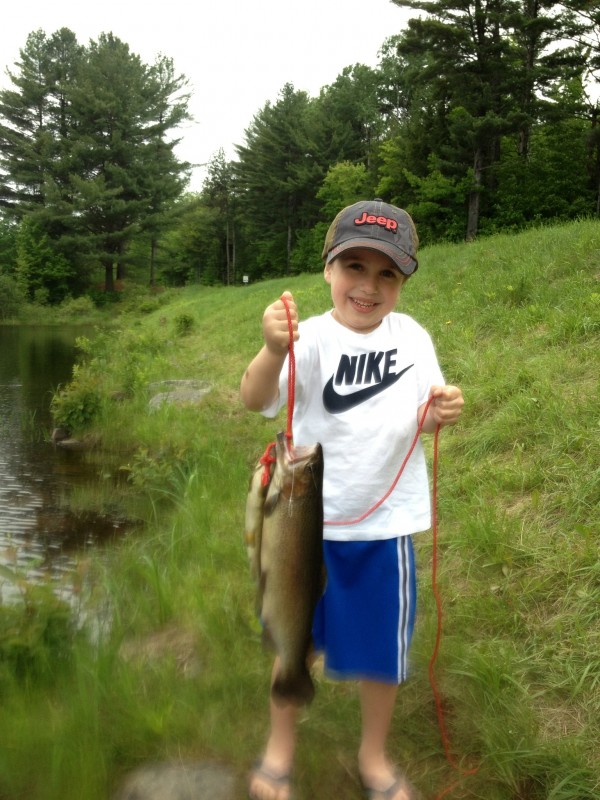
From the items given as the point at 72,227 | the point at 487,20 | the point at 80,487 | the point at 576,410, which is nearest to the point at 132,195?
the point at 72,227

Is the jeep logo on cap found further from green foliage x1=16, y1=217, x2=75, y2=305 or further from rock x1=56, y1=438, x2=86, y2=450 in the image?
green foliage x1=16, y1=217, x2=75, y2=305

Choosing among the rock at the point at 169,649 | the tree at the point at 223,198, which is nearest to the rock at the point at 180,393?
the rock at the point at 169,649

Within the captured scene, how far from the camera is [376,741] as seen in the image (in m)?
2.21

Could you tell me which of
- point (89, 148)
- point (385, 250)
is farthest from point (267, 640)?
point (89, 148)

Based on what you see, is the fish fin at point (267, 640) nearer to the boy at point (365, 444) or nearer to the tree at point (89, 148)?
the boy at point (365, 444)

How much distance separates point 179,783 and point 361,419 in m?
1.34

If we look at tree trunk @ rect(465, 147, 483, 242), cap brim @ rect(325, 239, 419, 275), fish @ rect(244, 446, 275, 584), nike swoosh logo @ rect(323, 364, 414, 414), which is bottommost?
fish @ rect(244, 446, 275, 584)

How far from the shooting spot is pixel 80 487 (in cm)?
677

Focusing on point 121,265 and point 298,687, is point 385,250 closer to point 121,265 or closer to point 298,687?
point 298,687

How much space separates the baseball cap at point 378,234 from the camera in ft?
6.80

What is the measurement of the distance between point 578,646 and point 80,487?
5.24 meters

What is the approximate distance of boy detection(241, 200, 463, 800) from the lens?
2057 millimetres

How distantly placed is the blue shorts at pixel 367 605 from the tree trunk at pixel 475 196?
23141mm

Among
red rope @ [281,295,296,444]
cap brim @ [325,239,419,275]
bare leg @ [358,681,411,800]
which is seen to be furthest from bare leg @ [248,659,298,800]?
cap brim @ [325,239,419,275]
